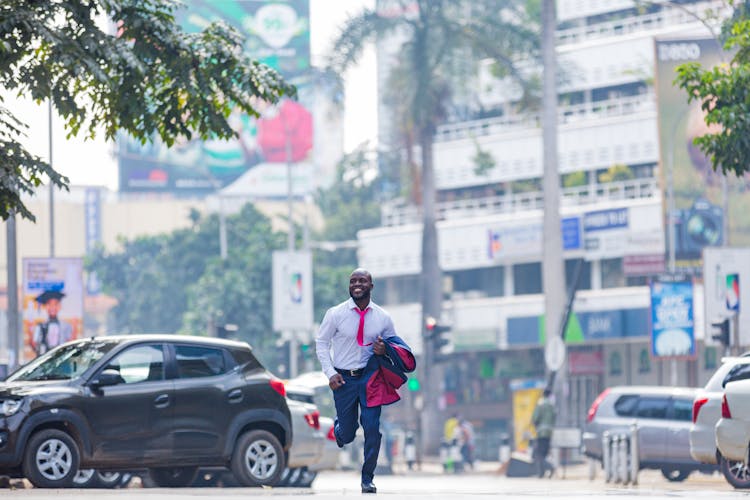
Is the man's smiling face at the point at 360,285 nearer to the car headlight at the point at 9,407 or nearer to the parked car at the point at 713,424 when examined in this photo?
the car headlight at the point at 9,407

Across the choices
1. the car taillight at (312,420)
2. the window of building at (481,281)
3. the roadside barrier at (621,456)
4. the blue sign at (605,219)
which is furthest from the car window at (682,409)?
the window of building at (481,281)

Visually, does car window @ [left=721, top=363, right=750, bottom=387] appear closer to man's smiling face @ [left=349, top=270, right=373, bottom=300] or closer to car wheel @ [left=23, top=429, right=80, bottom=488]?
car wheel @ [left=23, top=429, right=80, bottom=488]

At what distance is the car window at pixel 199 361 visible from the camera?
20.8 m

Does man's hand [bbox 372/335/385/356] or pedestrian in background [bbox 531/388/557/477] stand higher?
man's hand [bbox 372/335/385/356]

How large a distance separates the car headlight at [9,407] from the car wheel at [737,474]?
1033 centimetres

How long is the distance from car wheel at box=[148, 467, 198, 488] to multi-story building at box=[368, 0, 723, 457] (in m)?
40.4

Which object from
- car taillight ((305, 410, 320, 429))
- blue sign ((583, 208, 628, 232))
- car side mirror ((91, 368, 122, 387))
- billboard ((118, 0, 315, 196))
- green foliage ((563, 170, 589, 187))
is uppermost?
billboard ((118, 0, 315, 196))

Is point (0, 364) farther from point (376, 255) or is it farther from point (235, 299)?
point (376, 255)

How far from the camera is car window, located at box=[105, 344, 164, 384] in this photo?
20.4 meters

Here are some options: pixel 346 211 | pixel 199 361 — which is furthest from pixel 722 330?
pixel 346 211

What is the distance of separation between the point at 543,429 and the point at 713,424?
12624 mm

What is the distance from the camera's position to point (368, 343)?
16469mm

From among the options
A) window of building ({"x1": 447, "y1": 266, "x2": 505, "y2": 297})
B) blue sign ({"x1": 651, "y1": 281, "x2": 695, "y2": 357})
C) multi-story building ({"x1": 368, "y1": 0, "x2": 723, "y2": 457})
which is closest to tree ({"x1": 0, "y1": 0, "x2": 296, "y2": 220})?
blue sign ({"x1": 651, "y1": 281, "x2": 695, "y2": 357})

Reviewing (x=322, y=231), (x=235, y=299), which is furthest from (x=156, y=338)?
(x=322, y=231)
